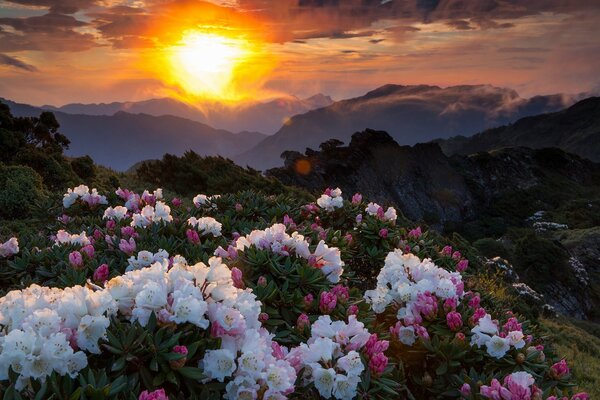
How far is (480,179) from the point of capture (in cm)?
7662

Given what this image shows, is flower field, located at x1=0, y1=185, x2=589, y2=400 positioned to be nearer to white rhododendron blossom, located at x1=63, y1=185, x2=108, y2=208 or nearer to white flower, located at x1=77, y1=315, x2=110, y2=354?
white flower, located at x1=77, y1=315, x2=110, y2=354

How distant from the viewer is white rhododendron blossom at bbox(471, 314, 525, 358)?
3768 mm

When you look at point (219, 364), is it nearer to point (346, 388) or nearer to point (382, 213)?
point (346, 388)

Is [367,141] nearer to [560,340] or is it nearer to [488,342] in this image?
[560,340]

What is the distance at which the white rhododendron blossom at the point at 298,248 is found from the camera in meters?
4.43

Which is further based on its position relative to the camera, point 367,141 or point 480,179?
point 480,179

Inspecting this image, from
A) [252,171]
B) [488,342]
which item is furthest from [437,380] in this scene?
[252,171]

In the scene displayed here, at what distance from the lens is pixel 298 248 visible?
14.8 ft

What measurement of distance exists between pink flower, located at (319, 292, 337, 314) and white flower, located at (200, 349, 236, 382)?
128 cm

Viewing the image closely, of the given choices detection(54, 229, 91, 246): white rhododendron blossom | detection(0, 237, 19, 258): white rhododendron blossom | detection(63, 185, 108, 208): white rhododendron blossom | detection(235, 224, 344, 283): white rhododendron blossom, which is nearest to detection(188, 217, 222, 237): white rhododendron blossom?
detection(54, 229, 91, 246): white rhododendron blossom

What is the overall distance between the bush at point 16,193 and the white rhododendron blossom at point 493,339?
10148 mm

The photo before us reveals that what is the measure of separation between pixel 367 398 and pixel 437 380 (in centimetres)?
84

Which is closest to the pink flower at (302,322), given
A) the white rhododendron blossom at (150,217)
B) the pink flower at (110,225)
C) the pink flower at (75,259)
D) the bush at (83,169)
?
the pink flower at (75,259)

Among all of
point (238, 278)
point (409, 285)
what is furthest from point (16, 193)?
point (409, 285)
